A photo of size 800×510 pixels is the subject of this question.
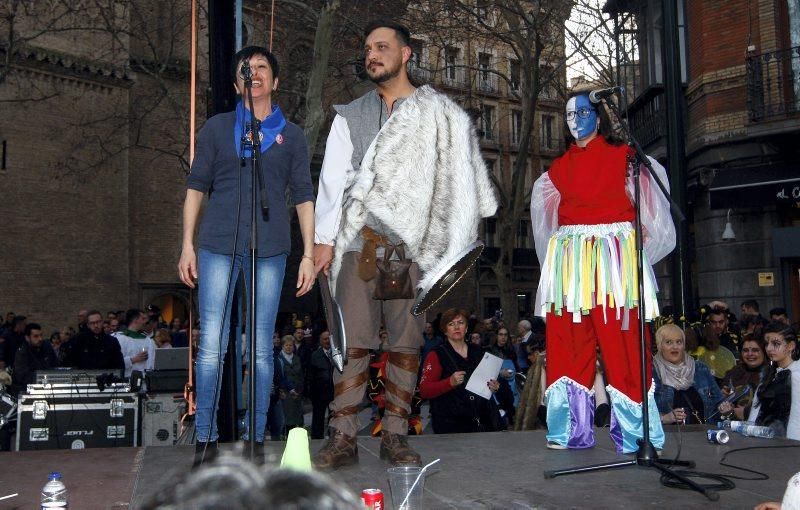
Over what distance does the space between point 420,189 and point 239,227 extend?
3.14 feet

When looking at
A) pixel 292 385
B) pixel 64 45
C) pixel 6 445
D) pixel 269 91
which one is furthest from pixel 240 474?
pixel 64 45

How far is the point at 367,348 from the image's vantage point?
437cm

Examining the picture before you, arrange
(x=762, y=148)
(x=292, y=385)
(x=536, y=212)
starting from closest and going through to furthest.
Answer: (x=536, y=212)
(x=292, y=385)
(x=762, y=148)

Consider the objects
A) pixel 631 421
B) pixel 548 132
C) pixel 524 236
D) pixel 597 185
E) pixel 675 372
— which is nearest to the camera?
pixel 631 421

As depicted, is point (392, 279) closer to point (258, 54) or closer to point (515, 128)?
point (258, 54)

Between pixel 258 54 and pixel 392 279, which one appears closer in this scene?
pixel 392 279

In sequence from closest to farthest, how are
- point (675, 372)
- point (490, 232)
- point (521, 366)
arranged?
point (675, 372) < point (521, 366) < point (490, 232)

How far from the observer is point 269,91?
4.55 m

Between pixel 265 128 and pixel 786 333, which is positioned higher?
pixel 265 128

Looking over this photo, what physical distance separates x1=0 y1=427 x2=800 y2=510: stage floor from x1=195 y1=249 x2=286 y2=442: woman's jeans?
262 millimetres

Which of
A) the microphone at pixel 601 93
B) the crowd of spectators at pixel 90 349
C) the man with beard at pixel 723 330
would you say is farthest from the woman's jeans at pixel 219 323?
the man with beard at pixel 723 330

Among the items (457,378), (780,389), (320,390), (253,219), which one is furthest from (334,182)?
(320,390)

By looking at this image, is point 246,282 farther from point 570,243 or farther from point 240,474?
point 240,474

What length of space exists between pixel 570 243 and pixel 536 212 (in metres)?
0.40
